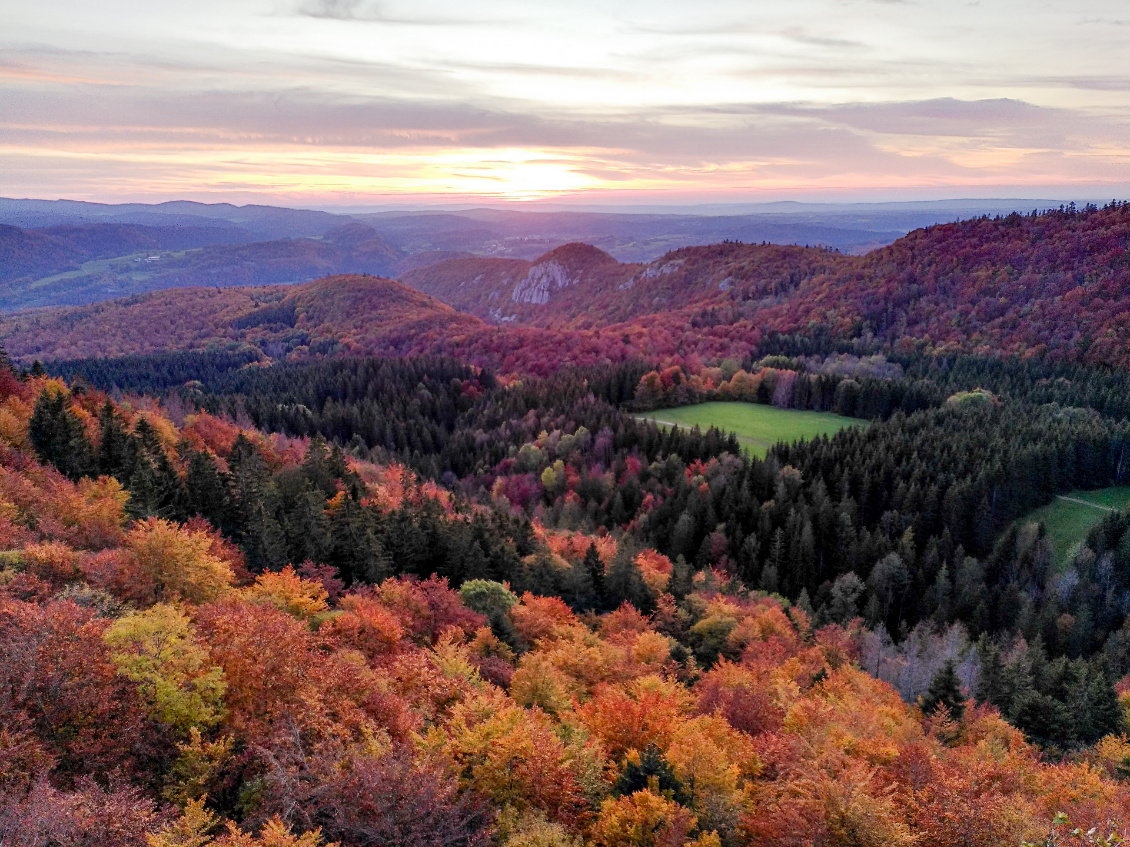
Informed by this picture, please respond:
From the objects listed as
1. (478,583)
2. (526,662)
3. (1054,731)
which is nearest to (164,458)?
(478,583)

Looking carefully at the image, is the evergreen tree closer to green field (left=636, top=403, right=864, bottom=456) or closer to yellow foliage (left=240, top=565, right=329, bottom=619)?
yellow foliage (left=240, top=565, right=329, bottom=619)

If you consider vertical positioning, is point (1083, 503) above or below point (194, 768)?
below

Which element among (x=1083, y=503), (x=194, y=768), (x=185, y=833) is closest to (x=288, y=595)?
(x=194, y=768)

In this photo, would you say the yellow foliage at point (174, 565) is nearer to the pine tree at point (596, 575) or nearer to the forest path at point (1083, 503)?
the pine tree at point (596, 575)

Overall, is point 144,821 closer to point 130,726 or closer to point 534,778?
point 130,726

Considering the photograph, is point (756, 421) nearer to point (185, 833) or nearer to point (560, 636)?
point (560, 636)

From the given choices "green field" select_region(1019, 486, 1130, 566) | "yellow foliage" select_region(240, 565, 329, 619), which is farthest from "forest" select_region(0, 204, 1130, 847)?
"green field" select_region(1019, 486, 1130, 566)
